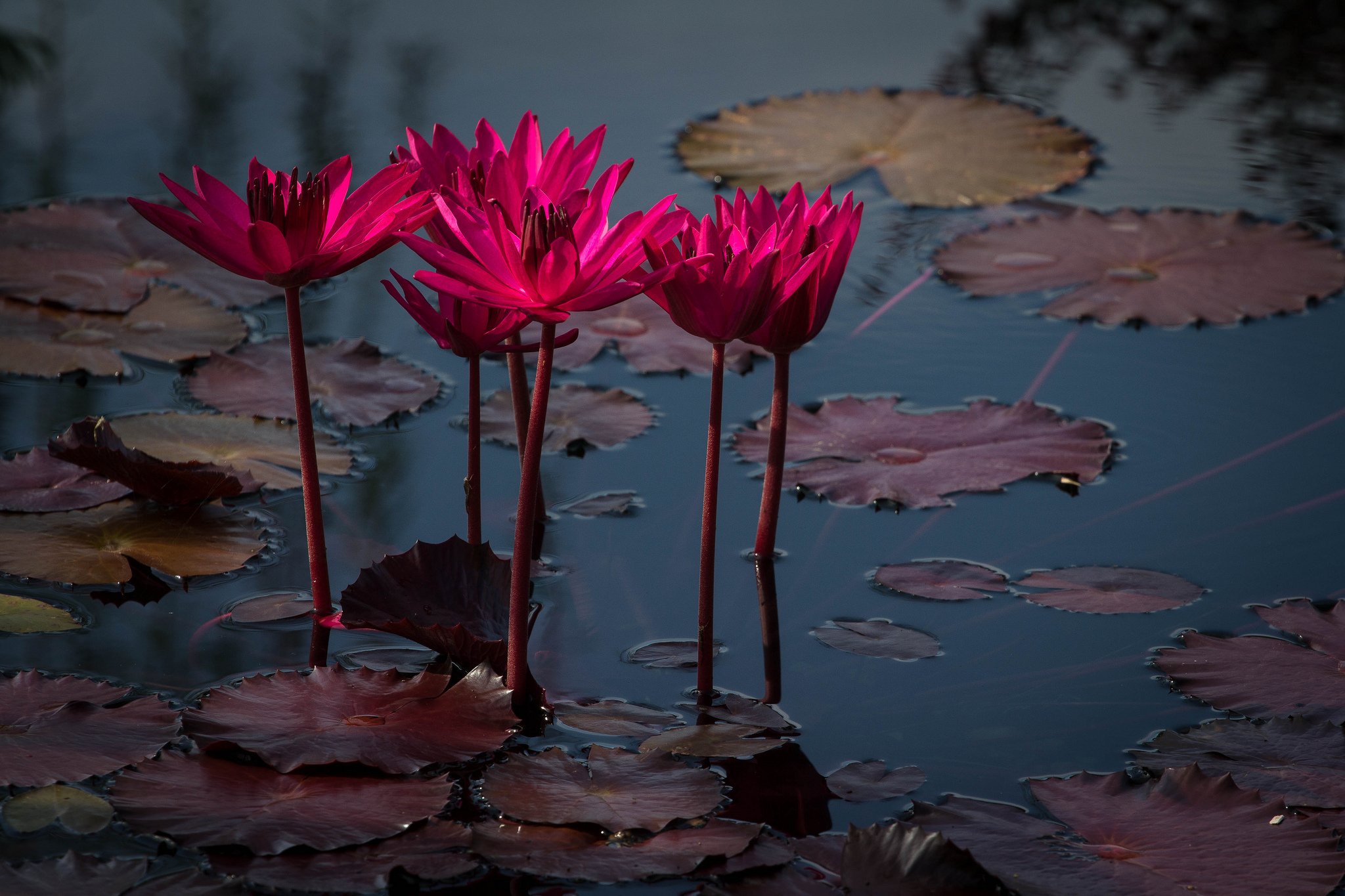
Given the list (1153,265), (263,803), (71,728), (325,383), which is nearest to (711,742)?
(263,803)

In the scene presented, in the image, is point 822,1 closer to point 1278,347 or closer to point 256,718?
point 1278,347

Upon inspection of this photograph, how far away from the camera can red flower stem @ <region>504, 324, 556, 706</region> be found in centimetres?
118

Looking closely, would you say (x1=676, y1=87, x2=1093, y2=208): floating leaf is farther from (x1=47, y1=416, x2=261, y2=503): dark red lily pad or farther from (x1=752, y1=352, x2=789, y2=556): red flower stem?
(x1=47, y1=416, x2=261, y2=503): dark red lily pad

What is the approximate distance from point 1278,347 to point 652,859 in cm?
170

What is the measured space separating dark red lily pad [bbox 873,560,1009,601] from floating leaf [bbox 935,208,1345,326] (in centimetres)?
89

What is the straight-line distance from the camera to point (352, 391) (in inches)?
81.9

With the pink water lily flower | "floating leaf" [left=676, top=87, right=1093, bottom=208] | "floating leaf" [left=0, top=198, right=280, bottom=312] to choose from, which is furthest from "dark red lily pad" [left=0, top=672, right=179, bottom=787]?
"floating leaf" [left=676, top=87, right=1093, bottom=208]

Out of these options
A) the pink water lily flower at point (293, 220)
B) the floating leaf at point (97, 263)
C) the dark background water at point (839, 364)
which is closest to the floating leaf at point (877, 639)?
the dark background water at point (839, 364)

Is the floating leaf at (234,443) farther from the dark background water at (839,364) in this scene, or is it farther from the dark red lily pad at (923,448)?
the dark red lily pad at (923,448)

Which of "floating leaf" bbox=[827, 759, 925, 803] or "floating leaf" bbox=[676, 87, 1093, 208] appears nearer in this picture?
Result: "floating leaf" bbox=[827, 759, 925, 803]

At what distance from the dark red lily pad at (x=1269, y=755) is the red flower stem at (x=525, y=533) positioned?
0.65 metres

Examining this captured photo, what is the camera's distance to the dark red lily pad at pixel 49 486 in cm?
170

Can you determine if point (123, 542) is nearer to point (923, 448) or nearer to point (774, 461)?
point (774, 461)

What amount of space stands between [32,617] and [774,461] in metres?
0.89
